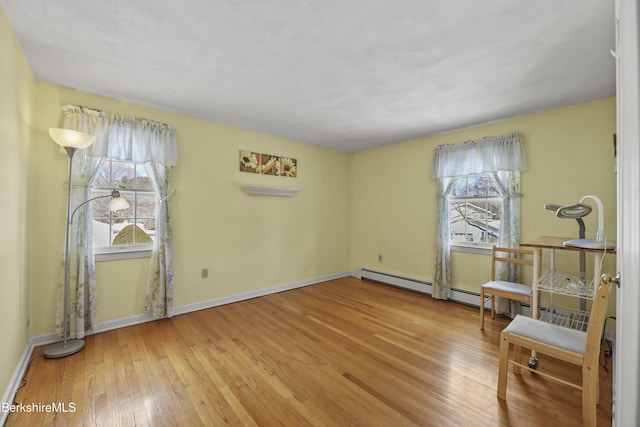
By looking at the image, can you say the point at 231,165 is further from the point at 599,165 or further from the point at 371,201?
the point at 599,165

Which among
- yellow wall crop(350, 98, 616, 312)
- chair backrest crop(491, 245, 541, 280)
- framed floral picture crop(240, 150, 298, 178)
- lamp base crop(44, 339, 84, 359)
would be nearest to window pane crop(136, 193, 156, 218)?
framed floral picture crop(240, 150, 298, 178)

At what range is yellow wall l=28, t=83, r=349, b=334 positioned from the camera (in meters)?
2.59

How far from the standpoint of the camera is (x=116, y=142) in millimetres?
2873

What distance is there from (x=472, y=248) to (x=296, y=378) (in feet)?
9.83

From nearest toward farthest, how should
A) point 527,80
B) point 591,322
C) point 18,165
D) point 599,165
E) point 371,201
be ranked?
point 591,322, point 18,165, point 527,80, point 599,165, point 371,201

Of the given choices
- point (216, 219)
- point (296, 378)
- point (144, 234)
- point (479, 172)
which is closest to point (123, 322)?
point (144, 234)

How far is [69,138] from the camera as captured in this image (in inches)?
88.0

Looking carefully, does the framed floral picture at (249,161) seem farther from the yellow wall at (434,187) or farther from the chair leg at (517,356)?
the chair leg at (517,356)

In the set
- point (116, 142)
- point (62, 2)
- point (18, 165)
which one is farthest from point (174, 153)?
point (62, 2)

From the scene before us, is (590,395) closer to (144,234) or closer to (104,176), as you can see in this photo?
(144,234)

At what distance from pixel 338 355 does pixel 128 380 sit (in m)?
1.69

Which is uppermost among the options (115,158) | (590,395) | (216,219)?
(115,158)

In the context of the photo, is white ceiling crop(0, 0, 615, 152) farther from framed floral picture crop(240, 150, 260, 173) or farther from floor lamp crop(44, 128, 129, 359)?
framed floral picture crop(240, 150, 260, 173)

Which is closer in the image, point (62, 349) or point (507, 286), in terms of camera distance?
point (62, 349)
